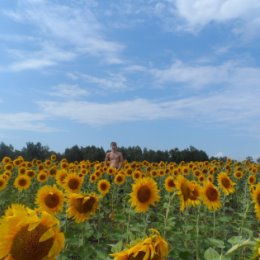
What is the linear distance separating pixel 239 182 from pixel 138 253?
15.4m

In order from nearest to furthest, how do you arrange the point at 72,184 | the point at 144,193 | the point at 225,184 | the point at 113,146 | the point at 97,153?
the point at 144,193
the point at 72,184
the point at 225,184
the point at 113,146
the point at 97,153

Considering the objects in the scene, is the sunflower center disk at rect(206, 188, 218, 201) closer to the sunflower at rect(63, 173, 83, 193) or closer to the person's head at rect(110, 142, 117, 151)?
the sunflower at rect(63, 173, 83, 193)

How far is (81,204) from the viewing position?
5348 mm

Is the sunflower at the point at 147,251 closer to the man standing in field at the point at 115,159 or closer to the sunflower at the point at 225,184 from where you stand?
the sunflower at the point at 225,184

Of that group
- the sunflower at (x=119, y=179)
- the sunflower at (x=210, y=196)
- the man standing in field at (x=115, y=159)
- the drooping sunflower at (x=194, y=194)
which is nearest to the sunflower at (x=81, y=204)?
the drooping sunflower at (x=194, y=194)

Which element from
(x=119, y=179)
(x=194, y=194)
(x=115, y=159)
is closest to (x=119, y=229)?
(x=194, y=194)

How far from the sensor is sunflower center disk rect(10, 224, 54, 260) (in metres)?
2.22

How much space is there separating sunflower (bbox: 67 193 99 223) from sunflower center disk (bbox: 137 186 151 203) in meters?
1.34

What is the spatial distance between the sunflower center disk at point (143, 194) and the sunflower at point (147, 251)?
15.2 ft

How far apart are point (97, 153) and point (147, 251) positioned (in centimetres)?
2348

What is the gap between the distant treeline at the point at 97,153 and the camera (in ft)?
82.9

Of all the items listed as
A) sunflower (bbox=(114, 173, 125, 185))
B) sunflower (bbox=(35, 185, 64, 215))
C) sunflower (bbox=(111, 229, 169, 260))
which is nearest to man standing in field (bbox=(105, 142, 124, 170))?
sunflower (bbox=(114, 173, 125, 185))

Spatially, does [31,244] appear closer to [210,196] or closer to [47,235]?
[47,235]

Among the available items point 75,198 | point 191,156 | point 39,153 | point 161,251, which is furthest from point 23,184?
point 191,156
